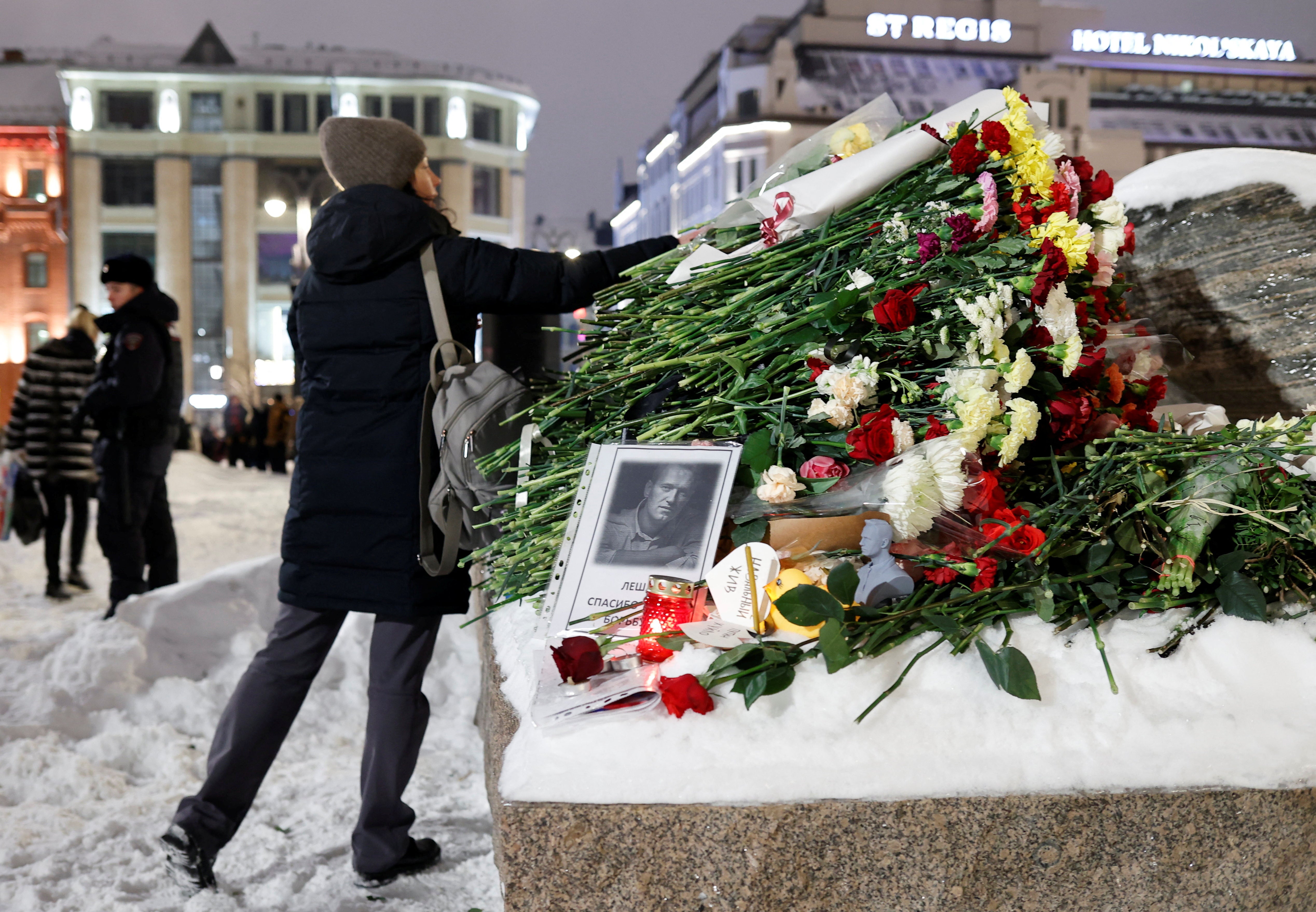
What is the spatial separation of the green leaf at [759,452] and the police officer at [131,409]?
11.6 ft

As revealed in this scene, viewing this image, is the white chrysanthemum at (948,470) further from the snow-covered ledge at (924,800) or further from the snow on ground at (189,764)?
the snow on ground at (189,764)

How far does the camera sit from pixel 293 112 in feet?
123

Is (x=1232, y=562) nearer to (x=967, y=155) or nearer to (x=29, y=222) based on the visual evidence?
(x=967, y=155)

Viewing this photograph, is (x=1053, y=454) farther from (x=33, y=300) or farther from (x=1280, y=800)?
(x=33, y=300)

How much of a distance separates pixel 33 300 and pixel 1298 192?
→ 1573 inches

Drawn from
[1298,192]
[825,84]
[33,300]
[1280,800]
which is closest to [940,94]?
[825,84]

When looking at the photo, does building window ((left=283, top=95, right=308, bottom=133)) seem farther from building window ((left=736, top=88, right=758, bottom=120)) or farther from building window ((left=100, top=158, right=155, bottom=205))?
building window ((left=736, top=88, right=758, bottom=120))

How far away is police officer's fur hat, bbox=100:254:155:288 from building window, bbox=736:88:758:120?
25.2 m

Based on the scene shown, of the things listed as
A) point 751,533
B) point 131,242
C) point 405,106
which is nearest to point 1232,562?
point 751,533

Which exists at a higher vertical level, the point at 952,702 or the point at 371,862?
the point at 952,702

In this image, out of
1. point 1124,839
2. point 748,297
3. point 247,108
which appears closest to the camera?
point 1124,839

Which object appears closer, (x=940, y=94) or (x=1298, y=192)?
(x=1298, y=192)

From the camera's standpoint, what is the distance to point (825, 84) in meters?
25.7

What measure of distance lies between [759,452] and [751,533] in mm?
142
